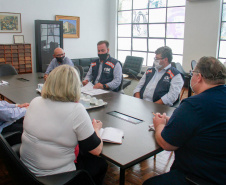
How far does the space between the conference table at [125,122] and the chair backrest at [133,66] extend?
4273mm

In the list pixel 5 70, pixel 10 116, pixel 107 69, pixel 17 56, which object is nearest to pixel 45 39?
pixel 17 56

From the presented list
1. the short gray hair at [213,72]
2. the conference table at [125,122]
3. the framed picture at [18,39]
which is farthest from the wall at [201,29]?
the short gray hair at [213,72]

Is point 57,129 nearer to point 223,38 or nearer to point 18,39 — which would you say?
point 18,39

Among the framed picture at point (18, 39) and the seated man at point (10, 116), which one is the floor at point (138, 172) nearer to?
the seated man at point (10, 116)

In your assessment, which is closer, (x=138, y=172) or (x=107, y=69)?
(x=138, y=172)

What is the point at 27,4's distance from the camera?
694 cm

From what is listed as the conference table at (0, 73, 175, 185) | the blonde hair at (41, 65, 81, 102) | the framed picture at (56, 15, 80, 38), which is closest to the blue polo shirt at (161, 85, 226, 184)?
the conference table at (0, 73, 175, 185)

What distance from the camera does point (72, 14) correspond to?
805cm

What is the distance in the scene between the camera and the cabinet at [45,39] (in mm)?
7047

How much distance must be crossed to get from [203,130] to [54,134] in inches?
33.7

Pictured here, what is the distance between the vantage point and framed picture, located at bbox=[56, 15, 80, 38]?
7839mm

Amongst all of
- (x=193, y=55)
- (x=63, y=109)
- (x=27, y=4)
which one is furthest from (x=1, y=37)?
(x=63, y=109)

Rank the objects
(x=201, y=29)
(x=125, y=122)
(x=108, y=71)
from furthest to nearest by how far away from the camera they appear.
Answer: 1. (x=201, y=29)
2. (x=108, y=71)
3. (x=125, y=122)

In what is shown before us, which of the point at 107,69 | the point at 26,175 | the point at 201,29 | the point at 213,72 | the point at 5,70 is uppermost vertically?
the point at 201,29
